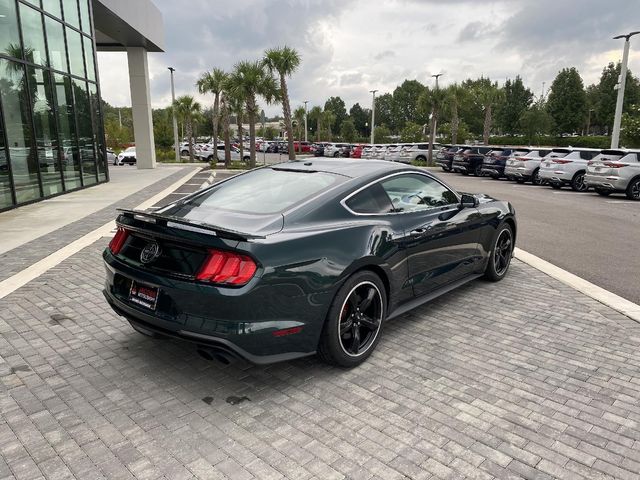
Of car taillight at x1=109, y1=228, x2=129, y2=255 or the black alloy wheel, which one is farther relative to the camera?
the black alloy wheel

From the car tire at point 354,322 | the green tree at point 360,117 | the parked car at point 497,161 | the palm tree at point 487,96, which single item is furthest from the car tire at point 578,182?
the green tree at point 360,117

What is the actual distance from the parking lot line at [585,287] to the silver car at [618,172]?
9873 mm

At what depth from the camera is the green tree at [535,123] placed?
60.6 meters

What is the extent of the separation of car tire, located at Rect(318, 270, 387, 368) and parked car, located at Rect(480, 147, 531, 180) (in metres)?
20.4

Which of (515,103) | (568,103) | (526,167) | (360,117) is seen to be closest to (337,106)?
(360,117)

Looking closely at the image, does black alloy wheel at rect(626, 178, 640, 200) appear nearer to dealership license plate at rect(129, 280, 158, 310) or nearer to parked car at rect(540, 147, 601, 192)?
parked car at rect(540, 147, 601, 192)

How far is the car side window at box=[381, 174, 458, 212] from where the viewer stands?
414 centimetres

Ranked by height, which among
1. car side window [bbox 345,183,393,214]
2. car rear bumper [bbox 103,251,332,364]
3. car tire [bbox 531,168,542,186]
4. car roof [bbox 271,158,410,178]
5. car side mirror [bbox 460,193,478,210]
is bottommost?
car tire [bbox 531,168,542,186]

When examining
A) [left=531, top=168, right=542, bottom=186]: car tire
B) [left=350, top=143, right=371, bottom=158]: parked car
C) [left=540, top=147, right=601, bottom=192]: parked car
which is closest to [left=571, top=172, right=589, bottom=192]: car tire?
[left=540, top=147, right=601, bottom=192]: parked car

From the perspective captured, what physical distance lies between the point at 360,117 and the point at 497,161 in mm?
105997

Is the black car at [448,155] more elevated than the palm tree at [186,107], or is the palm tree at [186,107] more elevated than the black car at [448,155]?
the palm tree at [186,107]

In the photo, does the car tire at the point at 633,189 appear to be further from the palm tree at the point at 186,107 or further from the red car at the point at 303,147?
the red car at the point at 303,147

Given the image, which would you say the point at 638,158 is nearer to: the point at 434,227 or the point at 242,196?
the point at 434,227

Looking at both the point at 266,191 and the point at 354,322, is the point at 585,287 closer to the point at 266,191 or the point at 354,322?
the point at 354,322
